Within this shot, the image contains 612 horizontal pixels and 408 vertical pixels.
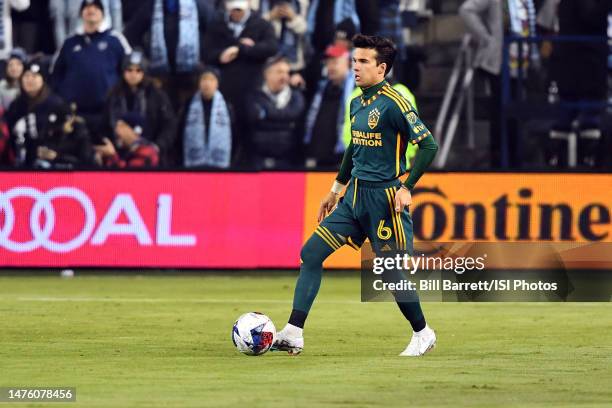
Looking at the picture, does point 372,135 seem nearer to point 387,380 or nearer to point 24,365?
point 387,380

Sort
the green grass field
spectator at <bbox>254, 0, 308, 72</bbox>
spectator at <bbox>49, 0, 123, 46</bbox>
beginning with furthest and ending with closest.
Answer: spectator at <bbox>49, 0, 123, 46</bbox>, spectator at <bbox>254, 0, 308, 72</bbox>, the green grass field

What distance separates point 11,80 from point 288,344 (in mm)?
12318

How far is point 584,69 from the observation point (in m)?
22.4

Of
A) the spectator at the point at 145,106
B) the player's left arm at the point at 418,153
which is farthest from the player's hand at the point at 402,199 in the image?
the spectator at the point at 145,106

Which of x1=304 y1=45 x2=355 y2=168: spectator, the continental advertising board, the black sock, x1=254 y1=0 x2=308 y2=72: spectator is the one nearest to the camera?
the black sock

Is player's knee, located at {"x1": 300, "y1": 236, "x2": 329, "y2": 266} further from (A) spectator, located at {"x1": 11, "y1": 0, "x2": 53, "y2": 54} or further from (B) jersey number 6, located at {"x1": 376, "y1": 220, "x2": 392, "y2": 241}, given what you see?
(A) spectator, located at {"x1": 11, "y1": 0, "x2": 53, "y2": 54}

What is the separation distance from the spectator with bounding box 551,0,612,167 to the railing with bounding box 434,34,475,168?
1222 millimetres

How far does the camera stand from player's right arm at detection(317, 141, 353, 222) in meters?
11.6

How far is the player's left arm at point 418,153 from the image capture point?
11.1m

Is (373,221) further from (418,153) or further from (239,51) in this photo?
(239,51)

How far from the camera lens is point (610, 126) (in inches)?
871

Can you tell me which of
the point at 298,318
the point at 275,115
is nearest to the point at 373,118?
the point at 298,318

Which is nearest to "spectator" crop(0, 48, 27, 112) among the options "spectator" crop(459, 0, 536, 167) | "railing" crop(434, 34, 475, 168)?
"railing" crop(434, 34, 475, 168)

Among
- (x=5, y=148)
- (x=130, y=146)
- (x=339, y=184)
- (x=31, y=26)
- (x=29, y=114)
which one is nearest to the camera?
(x=339, y=184)
